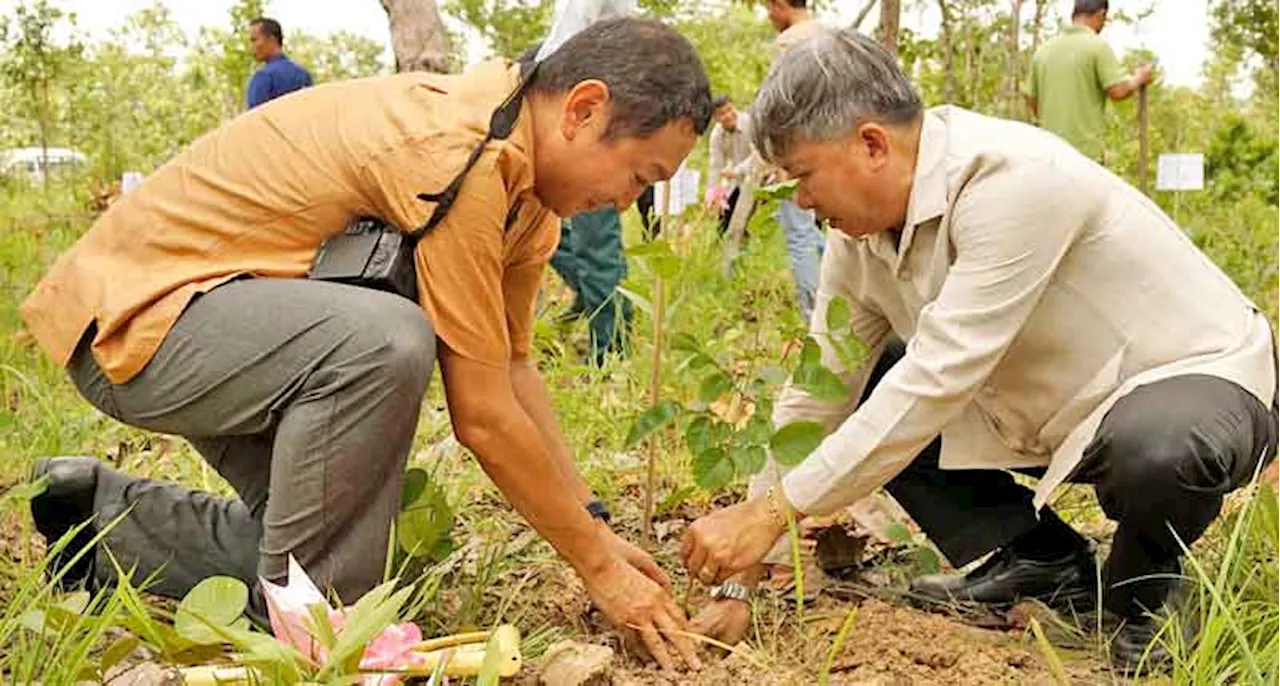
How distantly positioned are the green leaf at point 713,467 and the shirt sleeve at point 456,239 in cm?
38

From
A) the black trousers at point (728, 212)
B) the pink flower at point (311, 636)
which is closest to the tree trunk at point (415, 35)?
the black trousers at point (728, 212)

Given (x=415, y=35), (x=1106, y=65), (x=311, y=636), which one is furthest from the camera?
(x=1106, y=65)

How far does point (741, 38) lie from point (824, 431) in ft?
49.8

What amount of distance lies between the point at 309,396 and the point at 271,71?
5841 mm

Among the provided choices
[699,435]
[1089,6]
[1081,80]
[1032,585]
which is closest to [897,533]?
[1032,585]

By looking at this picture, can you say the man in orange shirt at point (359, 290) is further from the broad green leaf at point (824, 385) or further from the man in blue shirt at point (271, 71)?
the man in blue shirt at point (271, 71)

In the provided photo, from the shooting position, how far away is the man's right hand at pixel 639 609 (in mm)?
1993

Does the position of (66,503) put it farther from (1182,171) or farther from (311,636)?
(1182,171)

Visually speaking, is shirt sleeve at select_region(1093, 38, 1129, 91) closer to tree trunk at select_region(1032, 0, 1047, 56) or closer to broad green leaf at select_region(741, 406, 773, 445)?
tree trunk at select_region(1032, 0, 1047, 56)

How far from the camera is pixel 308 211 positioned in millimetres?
1986

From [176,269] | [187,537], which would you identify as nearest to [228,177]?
[176,269]

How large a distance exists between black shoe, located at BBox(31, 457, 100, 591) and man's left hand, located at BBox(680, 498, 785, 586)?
0.96 metres

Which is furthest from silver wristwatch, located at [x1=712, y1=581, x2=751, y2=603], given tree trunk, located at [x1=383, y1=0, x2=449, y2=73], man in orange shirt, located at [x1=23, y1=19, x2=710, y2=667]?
tree trunk, located at [x1=383, y1=0, x2=449, y2=73]

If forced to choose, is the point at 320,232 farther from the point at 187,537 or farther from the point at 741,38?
the point at 741,38
